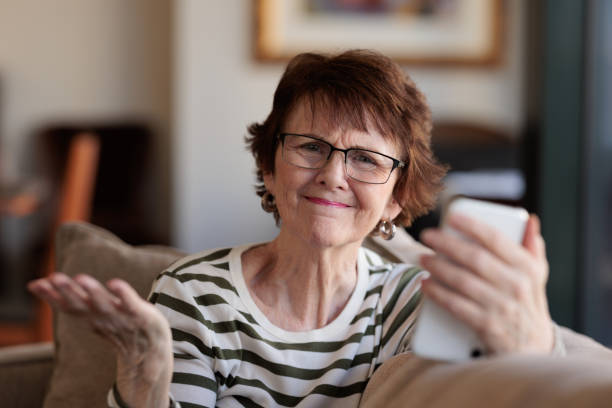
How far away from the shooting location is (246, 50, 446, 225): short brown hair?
1109 millimetres

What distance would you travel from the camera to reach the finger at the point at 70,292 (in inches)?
30.0

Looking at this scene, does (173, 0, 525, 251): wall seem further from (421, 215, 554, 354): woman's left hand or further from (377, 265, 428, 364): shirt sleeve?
(421, 215, 554, 354): woman's left hand

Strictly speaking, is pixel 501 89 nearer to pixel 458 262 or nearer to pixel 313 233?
pixel 313 233

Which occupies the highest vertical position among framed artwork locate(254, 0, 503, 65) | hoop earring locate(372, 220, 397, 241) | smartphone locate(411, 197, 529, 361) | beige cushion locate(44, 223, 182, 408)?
framed artwork locate(254, 0, 503, 65)

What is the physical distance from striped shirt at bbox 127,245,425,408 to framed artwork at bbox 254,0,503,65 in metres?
2.92

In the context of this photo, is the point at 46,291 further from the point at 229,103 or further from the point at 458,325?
the point at 229,103

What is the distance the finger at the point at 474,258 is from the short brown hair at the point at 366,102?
0.43 meters

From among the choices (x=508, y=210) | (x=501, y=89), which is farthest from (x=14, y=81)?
(x=508, y=210)

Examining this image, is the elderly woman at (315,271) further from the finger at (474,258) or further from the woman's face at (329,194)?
the finger at (474,258)

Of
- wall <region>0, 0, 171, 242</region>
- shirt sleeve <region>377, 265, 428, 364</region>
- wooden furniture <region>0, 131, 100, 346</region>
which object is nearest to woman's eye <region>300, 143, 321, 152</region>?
shirt sleeve <region>377, 265, 428, 364</region>

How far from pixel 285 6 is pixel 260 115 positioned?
0.54 m

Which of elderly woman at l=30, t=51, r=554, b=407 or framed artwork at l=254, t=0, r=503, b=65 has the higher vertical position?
framed artwork at l=254, t=0, r=503, b=65

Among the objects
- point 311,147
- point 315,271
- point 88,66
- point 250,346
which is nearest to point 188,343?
point 250,346

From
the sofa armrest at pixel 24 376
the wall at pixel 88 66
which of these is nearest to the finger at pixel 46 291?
the sofa armrest at pixel 24 376
